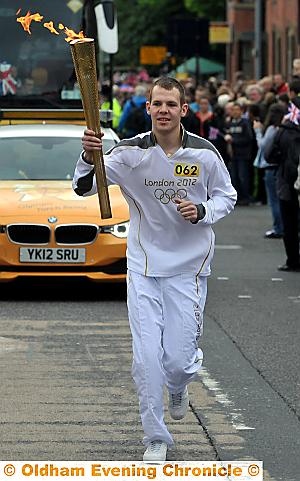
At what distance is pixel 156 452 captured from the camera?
285 inches

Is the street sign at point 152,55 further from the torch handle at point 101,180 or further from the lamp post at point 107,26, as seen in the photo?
the torch handle at point 101,180

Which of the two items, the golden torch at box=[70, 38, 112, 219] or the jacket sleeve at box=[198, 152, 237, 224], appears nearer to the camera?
the golden torch at box=[70, 38, 112, 219]

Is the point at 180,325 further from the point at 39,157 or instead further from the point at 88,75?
the point at 39,157

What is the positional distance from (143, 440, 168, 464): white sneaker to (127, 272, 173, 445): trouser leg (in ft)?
0.08

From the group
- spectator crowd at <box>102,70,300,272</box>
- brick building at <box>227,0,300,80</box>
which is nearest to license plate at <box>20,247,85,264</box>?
spectator crowd at <box>102,70,300,272</box>

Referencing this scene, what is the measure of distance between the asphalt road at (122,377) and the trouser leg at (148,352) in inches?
7.6

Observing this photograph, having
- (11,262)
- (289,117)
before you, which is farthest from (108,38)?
(11,262)

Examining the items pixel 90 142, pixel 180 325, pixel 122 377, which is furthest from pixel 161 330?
pixel 122 377

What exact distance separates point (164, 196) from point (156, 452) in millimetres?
1247

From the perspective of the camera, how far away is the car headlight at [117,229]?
45.0ft

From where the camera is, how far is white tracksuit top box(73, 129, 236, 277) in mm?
7453

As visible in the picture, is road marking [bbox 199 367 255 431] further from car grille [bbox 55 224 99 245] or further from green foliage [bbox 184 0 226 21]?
green foliage [bbox 184 0 226 21]

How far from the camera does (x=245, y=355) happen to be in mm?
10805

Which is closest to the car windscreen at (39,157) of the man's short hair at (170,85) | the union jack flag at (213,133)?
the man's short hair at (170,85)
